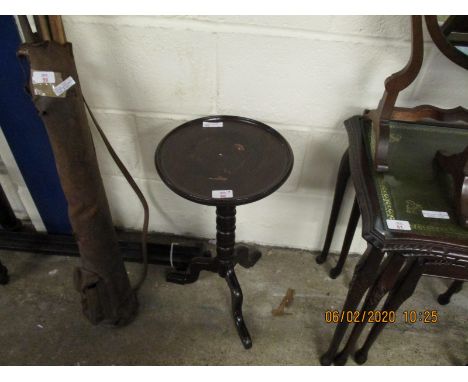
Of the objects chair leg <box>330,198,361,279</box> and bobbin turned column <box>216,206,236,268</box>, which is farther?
chair leg <box>330,198,361,279</box>

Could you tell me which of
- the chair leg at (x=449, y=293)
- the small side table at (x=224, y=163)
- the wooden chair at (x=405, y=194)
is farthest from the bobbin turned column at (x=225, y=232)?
the chair leg at (x=449, y=293)

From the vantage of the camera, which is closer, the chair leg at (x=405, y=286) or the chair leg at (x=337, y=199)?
the chair leg at (x=405, y=286)

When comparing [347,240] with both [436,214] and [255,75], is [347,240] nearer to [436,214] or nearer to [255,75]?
[436,214]

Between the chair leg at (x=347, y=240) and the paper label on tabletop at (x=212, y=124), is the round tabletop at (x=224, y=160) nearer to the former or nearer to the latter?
the paper label on tabletop at (x=212, y=124)

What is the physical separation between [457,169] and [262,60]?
0.66m

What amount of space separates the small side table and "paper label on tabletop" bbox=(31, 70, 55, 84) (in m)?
0.35

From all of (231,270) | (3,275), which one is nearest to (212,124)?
(231,270)

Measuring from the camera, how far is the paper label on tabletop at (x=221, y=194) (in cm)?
104

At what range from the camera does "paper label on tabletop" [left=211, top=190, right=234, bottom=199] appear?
3.41 feet

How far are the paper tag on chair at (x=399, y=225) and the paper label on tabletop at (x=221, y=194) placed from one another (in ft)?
1.37

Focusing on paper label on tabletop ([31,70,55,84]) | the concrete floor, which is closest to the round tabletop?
paper label on tabletop ([31,70,55,84])

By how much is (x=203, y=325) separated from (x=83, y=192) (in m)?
0.73

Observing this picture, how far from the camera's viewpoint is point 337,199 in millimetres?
1442

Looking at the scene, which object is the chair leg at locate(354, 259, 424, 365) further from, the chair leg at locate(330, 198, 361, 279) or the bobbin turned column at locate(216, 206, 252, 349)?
the bobbin turned column at locate(216, 206, 252, 349)
